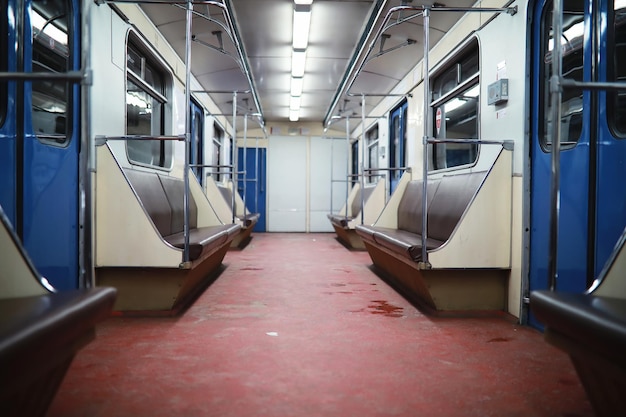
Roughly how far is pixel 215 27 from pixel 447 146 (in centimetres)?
305

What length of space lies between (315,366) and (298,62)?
552 cm

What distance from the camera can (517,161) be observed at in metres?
3.69

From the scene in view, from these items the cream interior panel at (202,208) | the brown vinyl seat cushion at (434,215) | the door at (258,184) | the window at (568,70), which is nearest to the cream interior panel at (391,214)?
the brown vinyl seat cushion at (434,215)

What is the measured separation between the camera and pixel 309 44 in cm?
641

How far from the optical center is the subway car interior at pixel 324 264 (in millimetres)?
1802

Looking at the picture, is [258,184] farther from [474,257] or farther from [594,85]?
[594,85]

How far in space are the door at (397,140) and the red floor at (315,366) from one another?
409 centimetres

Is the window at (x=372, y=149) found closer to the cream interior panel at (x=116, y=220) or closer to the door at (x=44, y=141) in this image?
the cream interior panel at (x=116, y=220)

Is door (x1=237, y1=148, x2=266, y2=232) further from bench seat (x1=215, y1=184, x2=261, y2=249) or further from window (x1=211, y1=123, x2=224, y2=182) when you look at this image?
window (x1=211, y1=123, x2=224, y2=182)

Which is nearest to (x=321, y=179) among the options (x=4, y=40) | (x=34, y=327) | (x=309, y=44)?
(x=309, y=44)

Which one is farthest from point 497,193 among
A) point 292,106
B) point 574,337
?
point 292,106

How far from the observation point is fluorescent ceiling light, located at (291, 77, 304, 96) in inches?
327

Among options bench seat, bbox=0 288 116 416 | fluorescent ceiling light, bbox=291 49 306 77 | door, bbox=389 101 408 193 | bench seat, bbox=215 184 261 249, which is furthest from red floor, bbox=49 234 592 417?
bench seat, bbox=215 184 261 249

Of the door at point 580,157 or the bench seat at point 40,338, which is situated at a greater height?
the door at point 580,157
